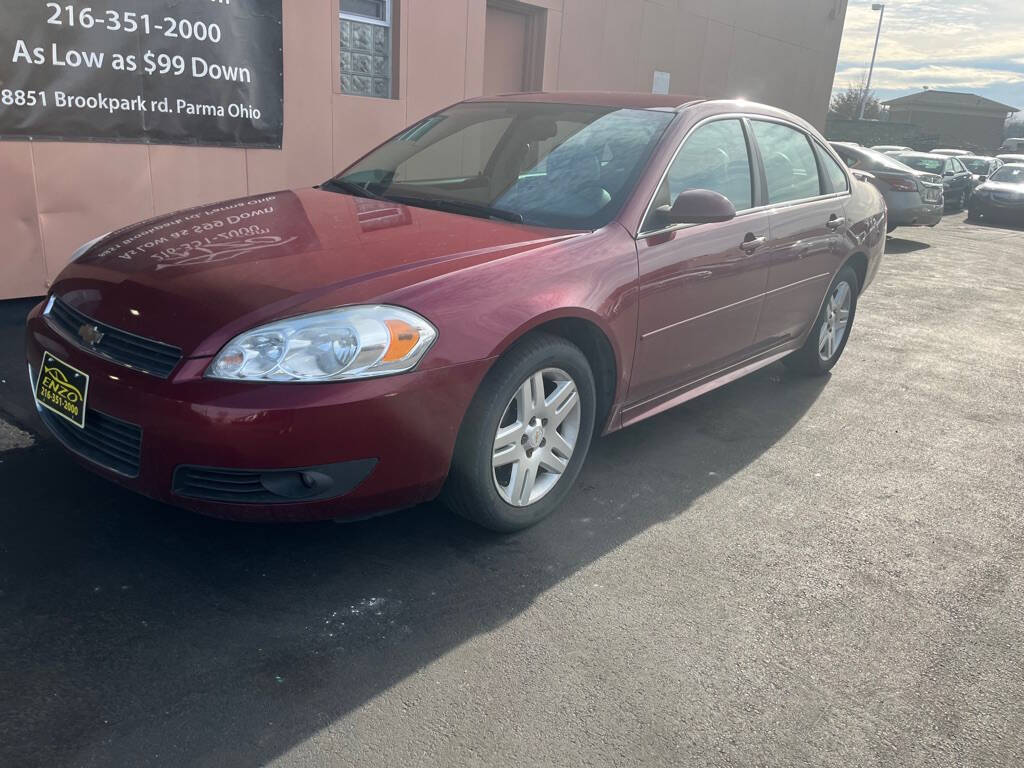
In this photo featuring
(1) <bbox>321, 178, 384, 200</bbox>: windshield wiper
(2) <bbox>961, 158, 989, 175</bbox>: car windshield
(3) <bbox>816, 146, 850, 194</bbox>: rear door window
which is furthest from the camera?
(2) <bbox>961, 158, 989, 175</bbox>: car windshield

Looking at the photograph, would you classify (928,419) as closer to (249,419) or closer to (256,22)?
(249,419)

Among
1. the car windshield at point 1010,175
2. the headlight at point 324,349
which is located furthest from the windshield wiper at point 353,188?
the car windshield at point 1010,175

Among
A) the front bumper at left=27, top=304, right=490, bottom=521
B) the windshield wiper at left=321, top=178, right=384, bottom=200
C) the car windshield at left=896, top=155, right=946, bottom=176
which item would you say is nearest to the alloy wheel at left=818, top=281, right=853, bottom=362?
the windshield wiper at left=321, top=178, right=384, bottom=200

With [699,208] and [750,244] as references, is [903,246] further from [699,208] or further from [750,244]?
[699,208]

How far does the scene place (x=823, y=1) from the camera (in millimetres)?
15523

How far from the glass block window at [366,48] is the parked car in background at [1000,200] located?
14.4 metres

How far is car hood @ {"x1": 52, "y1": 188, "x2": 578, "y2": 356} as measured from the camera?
2682 millimetres

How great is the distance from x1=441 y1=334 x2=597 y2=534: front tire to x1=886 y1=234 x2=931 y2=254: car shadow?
33.9 ft

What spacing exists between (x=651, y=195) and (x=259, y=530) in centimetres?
203

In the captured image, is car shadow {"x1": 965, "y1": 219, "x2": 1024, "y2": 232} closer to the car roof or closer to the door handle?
the door handle

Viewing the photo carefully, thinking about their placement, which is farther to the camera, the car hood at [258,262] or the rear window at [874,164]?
the rear window at [874,164]

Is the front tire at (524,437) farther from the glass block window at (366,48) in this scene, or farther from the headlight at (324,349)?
the glass block window at (366,48)

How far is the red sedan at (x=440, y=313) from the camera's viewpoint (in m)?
2.60

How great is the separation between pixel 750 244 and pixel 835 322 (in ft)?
5.51
